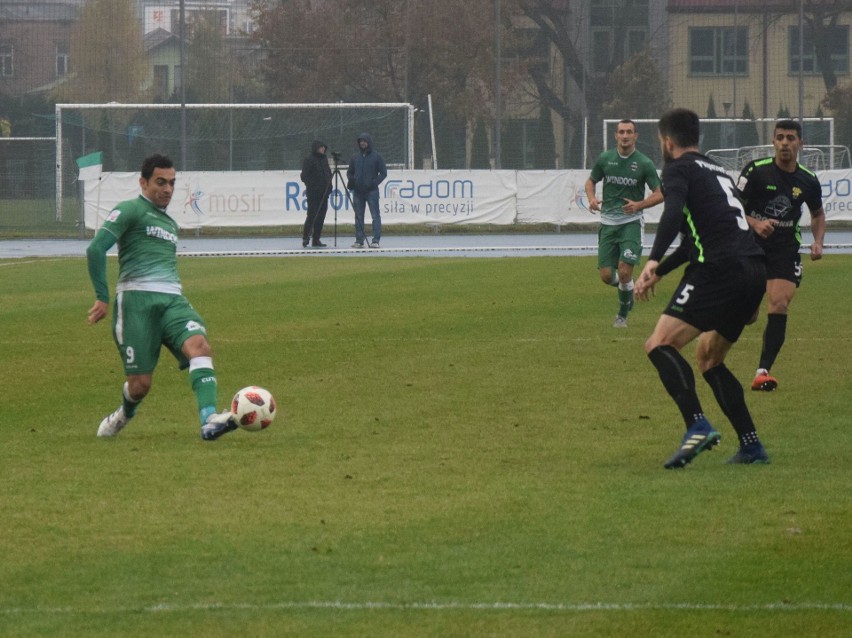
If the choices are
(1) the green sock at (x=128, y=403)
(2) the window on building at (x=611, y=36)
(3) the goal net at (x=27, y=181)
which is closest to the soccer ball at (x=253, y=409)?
(1) the green sock at (x=128, y=403)

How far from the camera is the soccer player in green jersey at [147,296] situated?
9.02 meters

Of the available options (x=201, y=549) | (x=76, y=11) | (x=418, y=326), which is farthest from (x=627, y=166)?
(x=76, y=11)

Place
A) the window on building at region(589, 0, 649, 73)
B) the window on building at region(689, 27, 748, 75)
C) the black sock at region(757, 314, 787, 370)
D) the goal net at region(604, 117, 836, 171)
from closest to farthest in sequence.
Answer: the black sock at region(757, 314, 787, 370) < the goal net at region(604, 117, 836, 171) < the window on building at region(689, 27, 748, 75) < the window on building at region(589, 0, 649, 73)

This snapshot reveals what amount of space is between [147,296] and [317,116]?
29.6m

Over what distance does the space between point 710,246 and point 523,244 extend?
23.5 meters

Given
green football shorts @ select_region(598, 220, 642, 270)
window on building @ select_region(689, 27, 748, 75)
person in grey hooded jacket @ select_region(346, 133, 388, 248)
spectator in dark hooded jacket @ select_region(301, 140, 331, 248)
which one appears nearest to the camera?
green football shorts @ select_region(598, 220, 642, 270)

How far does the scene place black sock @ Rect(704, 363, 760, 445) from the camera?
8.15 meters

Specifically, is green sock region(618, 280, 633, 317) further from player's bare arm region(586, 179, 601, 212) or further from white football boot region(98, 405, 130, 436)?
white football boot region(98, 405, 130, 436)

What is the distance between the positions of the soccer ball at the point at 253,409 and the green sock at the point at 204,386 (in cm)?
14

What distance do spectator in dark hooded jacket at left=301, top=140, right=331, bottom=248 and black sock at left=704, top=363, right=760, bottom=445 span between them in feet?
72.0

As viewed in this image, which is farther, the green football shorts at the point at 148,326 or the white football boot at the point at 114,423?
the white football boot at the point at 114,423

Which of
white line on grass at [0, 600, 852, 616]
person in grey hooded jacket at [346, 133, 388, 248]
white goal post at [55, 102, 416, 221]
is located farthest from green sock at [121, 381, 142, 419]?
white goal post at [55, 102, 416, 221]

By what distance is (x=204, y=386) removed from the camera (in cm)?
888

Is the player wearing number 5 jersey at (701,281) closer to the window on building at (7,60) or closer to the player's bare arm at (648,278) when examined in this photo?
the player's bare arm at (648,278)
